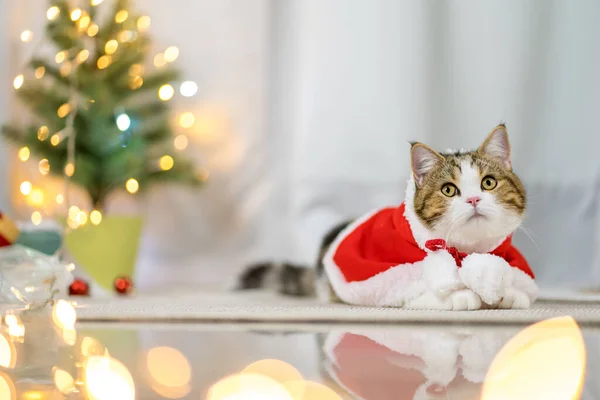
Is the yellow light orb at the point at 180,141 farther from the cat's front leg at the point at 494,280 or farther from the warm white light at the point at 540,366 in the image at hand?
the warm white light at the point at 540,366

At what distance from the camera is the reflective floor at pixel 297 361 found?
2.17ft

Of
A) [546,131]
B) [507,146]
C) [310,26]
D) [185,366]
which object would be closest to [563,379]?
[185,366]

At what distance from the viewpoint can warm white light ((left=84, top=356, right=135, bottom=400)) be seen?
0.66 metres

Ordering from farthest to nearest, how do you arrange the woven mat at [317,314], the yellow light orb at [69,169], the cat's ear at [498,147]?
the yellow light orb at [69,169], the cat's ear at [498,147], the woven mat at [317,314]

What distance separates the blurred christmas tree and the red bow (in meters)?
0.96

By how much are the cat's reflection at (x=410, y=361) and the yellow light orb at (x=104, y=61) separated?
1.19 metres

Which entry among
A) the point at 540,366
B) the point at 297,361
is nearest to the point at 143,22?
the point at 297,361

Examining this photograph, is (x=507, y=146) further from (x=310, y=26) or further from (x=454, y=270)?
(x=310, y=26)

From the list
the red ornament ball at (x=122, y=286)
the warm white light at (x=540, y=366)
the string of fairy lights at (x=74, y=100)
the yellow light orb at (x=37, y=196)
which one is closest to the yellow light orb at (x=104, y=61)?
the string of fairy lights at (x=74, y=100)

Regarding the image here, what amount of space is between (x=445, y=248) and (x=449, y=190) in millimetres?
101

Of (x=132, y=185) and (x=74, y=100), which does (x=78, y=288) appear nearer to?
(x=132, y=185)

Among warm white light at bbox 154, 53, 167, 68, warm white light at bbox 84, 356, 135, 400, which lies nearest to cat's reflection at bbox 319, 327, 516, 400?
warm white light at bbox 84, 356, 135, 400

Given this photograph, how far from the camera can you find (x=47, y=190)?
212 cm

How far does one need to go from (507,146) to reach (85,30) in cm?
124
